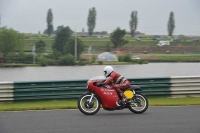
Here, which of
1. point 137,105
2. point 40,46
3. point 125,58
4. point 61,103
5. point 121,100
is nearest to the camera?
point 121,100

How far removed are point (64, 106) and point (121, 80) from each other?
94.5 inches

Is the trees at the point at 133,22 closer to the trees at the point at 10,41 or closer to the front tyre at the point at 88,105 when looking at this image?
the trees at the point at 10,41

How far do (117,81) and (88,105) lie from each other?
3.59 feet

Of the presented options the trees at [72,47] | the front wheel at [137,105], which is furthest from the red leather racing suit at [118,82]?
the trees at [72,47]

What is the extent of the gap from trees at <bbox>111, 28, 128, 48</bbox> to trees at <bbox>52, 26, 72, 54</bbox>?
1780 mm

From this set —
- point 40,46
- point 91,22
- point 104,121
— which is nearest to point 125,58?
point 91,22

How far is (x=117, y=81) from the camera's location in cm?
1165

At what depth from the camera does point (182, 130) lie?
8594 millimetres

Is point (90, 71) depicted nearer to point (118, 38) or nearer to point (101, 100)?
point (118, 38)

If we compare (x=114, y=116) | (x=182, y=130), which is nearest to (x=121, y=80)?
(x=114, y=116)

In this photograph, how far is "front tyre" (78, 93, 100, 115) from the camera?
1131 centimetres

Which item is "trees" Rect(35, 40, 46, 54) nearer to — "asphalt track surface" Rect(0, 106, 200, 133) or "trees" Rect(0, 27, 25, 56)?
"trees" Rect(0, 27, 25, 56)

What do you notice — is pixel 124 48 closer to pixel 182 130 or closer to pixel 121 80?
pixel 121 80

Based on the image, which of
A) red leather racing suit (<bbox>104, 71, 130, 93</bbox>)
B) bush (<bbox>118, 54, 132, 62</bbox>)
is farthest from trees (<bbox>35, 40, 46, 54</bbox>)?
red leather racing suit (<bbox>104, 71, 130, 93</bbox>)
